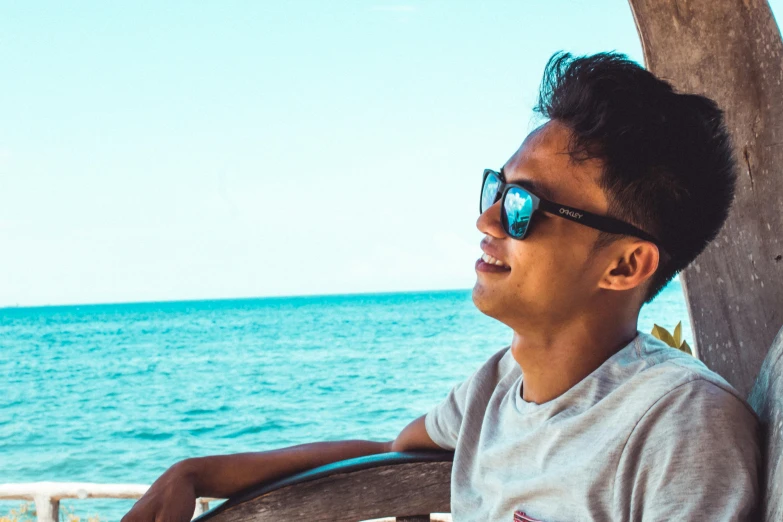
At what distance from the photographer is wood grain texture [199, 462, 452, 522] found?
1.49m

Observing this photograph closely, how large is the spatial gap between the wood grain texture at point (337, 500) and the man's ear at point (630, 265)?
57cm

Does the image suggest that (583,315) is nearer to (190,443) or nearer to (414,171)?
(190,443)

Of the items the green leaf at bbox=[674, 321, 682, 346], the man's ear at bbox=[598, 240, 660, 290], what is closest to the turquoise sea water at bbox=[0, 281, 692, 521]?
the green leaf at bbox=[674, 321, 682, 346]

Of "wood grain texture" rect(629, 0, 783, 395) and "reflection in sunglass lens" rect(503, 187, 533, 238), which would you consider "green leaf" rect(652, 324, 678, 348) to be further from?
"reflection in sunglass lens" rect(503, 187, 533, 238)

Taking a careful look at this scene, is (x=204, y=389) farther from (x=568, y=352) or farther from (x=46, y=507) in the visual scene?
(x=568, y=352)

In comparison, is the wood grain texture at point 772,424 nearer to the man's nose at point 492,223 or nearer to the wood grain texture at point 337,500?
the man's nose at point 492,223

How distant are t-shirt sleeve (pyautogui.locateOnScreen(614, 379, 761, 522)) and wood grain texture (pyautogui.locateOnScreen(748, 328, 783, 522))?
0.05 feet

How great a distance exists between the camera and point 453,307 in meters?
63.3

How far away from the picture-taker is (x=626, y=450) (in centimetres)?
103

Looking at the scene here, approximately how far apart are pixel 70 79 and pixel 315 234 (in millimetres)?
21841

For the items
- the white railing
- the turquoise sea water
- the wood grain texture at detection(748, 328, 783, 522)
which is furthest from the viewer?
the turquoise sea water

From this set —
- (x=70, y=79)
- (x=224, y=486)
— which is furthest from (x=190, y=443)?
(x=70, y=79)

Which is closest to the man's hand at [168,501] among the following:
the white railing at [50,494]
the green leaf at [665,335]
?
the green leaf at [665,335]

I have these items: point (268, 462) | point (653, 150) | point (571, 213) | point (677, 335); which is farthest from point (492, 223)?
point (677, 335)
